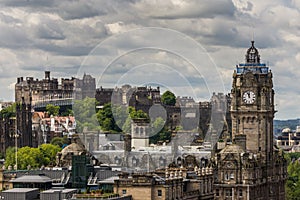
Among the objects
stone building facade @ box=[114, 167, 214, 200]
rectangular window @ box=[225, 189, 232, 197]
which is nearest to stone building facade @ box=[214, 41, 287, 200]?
rectangular window @ box=[225, 189, 232, 197]

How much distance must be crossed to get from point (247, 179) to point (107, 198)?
3990cm

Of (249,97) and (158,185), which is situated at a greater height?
(249,97)

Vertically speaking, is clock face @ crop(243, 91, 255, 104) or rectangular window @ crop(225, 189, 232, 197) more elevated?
clock face @ crop(243, 91, 255, 104)

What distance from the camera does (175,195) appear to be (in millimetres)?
132500

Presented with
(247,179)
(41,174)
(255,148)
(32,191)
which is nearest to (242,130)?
(255,148)

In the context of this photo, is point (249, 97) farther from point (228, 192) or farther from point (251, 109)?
point (228, 192)

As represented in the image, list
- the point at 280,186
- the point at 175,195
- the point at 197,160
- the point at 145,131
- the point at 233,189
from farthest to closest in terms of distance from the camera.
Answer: the point at 145,131 → the point at 280,186 → the point at 197,160 → the point at 233,189 → the point at 175,195

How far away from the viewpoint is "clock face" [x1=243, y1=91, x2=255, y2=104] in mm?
174125

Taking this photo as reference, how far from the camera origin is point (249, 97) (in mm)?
174250

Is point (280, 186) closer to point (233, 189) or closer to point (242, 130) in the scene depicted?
point (242, 130)

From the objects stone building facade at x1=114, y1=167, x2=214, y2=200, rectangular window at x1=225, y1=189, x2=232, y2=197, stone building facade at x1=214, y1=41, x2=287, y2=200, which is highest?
stone building facade at x1=214, y1=41, x2=287, y2=200

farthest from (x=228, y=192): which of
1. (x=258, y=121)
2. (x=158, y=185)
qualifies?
(x=158, y=185)

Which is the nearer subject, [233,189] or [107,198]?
[107,198]

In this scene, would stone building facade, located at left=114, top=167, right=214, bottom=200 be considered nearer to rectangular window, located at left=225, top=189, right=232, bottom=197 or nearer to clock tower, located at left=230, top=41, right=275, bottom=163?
rectangular window, located at left=225, top=189, right=232, bottom=197
